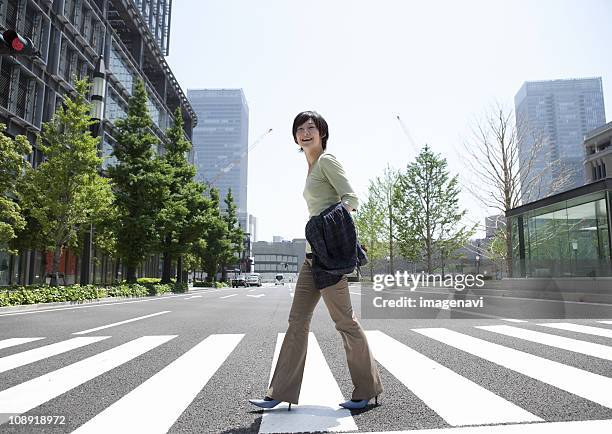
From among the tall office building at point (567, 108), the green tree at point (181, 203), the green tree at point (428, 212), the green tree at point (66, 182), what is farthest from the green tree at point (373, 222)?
the tall office building at point (567, 108)

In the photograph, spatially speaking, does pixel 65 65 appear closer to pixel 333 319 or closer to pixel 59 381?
pixel 59 381

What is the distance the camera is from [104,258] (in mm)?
34594

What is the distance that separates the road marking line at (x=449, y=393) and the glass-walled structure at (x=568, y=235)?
1325cm

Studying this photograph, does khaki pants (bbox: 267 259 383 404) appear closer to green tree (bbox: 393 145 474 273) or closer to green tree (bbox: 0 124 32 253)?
green tree (bbox: 0 124 32 253)

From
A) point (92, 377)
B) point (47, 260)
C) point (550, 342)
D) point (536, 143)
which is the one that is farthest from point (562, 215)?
point (47, 260)

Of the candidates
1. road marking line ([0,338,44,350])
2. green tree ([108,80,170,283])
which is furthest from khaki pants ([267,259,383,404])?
green tree ([108,80,170,283])

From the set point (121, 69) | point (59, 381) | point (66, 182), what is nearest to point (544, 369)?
point (59, 381)

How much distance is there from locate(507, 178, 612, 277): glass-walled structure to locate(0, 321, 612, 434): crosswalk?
11.7 m

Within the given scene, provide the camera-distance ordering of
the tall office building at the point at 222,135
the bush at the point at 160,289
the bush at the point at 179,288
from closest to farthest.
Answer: the bush at the point at 160,289 → the bush at the point at 179,288 → the tall office building at the point at 222,135

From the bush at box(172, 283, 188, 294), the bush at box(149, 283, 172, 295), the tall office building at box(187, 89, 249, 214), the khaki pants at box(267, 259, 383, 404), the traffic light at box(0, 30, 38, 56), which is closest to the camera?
the khaki pants at box(267, 259, 383, 404)

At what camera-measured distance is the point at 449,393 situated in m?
3.16

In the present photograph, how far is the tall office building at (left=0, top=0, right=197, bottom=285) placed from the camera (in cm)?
2239

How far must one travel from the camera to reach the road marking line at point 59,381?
2.93 m

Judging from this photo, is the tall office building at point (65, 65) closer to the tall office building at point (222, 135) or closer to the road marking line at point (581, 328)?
the road marking line at point (581, 328)
